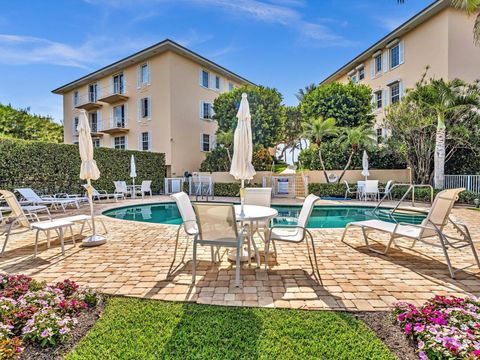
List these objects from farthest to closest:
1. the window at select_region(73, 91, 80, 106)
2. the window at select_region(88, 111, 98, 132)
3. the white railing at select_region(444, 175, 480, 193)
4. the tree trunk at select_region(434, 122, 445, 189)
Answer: the window at select_region(73, 91, 80, 106) → the window at select_region(88, 111, 98, 132) → the white railing at select_region(444, 175, 480, 193) → the tree trunk at select_region(434, 122, 445, 189)

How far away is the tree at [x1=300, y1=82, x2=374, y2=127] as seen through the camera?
60.8ft

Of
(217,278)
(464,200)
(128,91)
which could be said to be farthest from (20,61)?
(464,200)

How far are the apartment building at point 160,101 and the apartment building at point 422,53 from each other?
1175 centimetres

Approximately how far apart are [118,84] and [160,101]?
5393 mm

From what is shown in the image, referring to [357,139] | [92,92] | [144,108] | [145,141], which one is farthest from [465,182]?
[92,92]

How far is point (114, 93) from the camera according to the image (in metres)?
22.2

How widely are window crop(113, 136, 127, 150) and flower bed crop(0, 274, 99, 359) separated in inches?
817

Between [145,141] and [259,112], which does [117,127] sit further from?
[259,112]

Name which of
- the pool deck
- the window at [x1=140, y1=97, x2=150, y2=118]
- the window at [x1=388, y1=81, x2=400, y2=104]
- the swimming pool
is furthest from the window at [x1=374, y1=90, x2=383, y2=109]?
the window at [x1=140, y1=97, x2=150, y2=118]

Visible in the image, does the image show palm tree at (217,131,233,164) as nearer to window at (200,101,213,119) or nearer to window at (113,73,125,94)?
window at (200,101,213,119)

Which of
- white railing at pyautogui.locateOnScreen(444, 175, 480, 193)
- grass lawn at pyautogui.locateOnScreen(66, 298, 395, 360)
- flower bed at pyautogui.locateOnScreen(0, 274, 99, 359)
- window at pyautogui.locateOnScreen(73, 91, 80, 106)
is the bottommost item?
grass lawn at pyautogui.locateOnScreen(66, 298, 395, 360)

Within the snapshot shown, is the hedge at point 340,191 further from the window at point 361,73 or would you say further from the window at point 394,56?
the window at point 361,73

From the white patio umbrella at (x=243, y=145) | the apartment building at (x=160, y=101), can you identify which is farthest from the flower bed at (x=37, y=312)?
the apartment building at (x=160, y=101)

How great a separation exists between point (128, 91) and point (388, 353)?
23.7 meters
